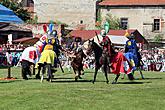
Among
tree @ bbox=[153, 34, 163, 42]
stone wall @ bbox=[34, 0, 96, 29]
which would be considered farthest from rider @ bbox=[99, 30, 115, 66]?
stone wall @ bbox=[34, 0, 96, 29]

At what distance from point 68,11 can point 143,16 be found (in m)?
12.1

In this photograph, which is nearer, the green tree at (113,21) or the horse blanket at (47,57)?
the horse blanket at (47,57)

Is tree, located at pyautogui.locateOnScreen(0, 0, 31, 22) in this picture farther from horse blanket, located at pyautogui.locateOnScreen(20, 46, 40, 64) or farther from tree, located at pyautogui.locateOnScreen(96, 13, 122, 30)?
horse blanket, located at pyautogui.locateOnScreen(20, 46, 40, 64)

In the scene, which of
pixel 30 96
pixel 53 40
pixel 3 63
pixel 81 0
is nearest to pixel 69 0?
pixel 81 0

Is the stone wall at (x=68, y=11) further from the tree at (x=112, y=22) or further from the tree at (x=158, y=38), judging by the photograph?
the tree at (x=158, y=38)

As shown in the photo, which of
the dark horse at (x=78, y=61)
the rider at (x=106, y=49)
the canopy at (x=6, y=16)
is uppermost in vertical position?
the canopy at (x=6, y=16)

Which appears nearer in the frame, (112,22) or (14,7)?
(14,7)

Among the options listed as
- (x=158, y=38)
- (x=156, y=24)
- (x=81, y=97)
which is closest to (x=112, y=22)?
(x=156, y=24)

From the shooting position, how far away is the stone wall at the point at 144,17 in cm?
6731

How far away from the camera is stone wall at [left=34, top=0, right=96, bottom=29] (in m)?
71.2

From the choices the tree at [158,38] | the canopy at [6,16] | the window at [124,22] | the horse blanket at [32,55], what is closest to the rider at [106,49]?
the horse blanket at [32,55]

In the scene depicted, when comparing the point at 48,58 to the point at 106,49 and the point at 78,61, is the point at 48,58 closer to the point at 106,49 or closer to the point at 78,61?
the point at 106,49

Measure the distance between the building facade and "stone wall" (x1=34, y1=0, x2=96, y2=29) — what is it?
346 cm

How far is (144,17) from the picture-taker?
67312 mm
